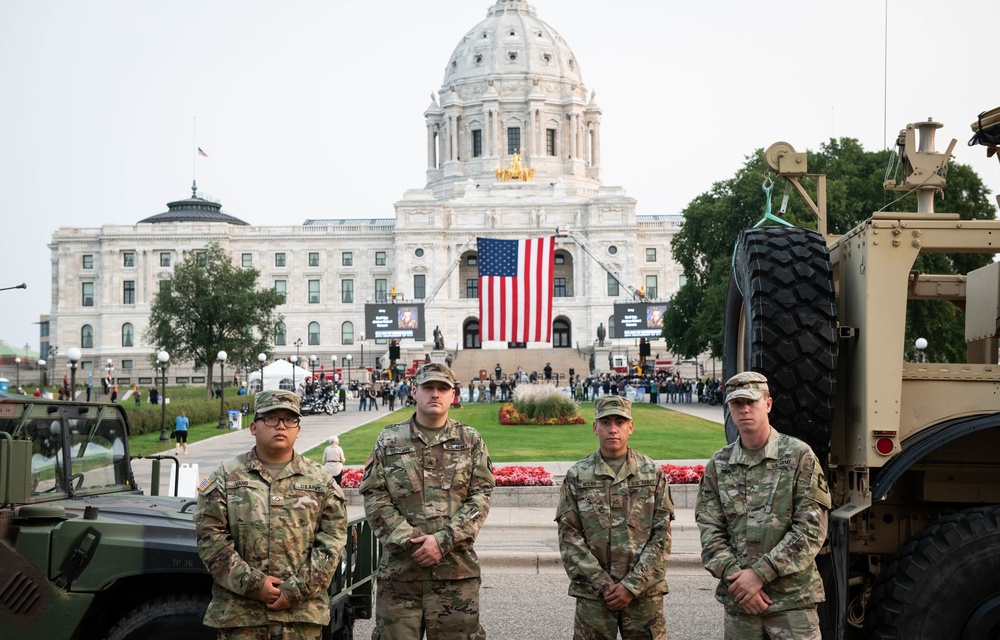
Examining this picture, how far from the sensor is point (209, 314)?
188 ft

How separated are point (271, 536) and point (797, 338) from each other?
300 centimetres

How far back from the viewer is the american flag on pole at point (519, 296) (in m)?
29.7

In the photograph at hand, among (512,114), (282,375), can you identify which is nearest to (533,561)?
(282,375)

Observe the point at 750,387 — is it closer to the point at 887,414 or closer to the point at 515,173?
the point at 887,414

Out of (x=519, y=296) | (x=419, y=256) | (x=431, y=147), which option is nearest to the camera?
(x=519, y=296)

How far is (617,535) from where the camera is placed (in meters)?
6.15

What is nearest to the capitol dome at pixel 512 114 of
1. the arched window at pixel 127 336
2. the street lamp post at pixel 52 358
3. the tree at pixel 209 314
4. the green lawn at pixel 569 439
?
the arched window at pixel 127 336

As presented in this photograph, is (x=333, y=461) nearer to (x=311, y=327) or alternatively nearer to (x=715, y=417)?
(x=715, y=417)

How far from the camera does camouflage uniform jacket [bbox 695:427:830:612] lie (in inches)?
214

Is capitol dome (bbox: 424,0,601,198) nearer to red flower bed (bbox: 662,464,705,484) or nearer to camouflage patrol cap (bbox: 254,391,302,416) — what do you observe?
red flower bed (bbox: 662,464,705,484)

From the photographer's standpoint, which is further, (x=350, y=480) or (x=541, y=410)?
(x=541, y=410)

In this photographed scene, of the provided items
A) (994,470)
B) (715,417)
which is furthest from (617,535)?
(715,417)

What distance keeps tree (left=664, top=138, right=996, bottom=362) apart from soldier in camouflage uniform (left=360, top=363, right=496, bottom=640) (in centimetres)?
3482

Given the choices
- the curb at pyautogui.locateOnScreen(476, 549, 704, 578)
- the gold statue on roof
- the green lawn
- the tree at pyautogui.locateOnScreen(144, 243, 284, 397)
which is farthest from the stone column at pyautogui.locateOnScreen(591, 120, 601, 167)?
the curb at pyautogui.locateOnScreen(476, 549, 704, 578)
